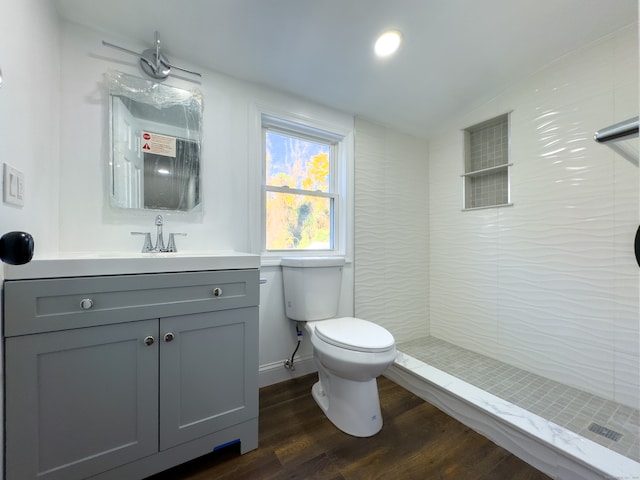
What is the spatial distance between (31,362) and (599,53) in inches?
113

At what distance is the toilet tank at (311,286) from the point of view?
5.24ft

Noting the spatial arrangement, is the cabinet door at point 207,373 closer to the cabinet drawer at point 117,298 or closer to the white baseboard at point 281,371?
the cabinet drawer at point 117,298

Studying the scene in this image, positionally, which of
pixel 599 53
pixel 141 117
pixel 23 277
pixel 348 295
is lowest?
pixel 348 295

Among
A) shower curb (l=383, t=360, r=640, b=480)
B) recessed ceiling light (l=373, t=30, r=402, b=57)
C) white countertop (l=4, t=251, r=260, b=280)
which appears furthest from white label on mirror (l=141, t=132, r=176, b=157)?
shower curb (l=383, t=360, r=640, b=480)

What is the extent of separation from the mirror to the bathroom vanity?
0.56 metres

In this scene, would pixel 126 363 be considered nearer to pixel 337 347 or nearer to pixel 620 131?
pixel 337 347

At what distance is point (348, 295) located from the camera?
2.01 m

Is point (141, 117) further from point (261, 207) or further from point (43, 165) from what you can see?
point (261, 207)

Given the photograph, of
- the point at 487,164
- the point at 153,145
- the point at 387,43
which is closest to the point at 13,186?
the point at 153,145

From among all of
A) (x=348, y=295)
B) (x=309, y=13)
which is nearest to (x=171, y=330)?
(x=348, y=295)

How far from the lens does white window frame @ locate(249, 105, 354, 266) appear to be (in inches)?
66.1

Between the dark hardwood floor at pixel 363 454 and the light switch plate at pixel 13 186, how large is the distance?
112cm

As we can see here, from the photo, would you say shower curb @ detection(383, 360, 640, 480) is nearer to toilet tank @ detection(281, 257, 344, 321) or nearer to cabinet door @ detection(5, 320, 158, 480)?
toilet tank @ detection(281, 257, 344, 321)

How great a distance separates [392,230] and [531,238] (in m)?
0.94
